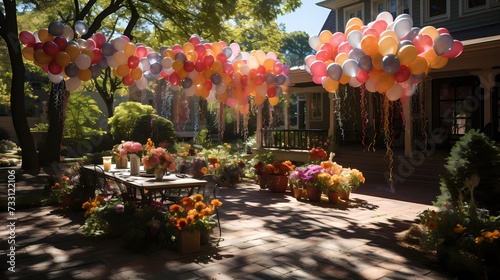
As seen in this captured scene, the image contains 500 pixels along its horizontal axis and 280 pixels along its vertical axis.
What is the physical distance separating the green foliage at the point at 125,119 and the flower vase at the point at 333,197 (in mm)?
10977

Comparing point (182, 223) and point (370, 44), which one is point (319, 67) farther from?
point (182, 223)

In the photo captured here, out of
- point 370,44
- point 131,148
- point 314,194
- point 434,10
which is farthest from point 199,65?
point 434,10

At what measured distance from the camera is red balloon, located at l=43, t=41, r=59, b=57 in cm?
569

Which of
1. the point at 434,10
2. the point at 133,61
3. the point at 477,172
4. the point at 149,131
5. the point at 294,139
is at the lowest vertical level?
the point at 477,172

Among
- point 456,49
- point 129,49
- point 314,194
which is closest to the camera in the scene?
point 456,49

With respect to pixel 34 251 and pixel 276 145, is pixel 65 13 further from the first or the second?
pixel 34 251

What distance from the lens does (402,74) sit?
5273mm

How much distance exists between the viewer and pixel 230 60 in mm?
7137

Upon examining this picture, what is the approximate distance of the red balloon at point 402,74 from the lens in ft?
17.2

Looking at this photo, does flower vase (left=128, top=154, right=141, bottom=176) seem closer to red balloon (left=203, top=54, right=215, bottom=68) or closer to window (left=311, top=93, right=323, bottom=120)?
red balloon (left=203, top=54, right=215, bottom=68)

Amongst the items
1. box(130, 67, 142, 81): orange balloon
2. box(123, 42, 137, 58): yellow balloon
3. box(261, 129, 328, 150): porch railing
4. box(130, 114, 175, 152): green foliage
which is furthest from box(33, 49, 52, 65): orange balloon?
box(130, 114, 175, 152): green foliage

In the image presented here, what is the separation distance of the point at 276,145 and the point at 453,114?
647 cm

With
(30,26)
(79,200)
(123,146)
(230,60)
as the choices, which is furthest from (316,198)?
(30,26)

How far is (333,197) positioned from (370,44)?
158 inches
